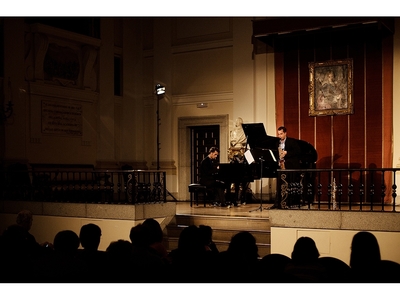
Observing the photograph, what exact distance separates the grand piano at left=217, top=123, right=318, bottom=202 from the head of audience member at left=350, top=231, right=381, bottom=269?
4537 millimetres

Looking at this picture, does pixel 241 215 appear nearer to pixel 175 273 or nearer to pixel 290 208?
pixel 290 208

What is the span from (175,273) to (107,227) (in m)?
4.78

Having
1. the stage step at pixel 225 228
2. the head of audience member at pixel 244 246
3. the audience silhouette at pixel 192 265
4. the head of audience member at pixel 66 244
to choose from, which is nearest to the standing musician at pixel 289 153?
the stage step at pixel 225 228

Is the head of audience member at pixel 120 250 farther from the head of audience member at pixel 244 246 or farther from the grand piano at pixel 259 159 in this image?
the grand piano at pixel 259 159

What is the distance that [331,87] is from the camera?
10688mm

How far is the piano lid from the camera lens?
8.80 meters

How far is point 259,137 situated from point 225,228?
61.5 inches

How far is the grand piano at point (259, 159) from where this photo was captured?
873 centimetres

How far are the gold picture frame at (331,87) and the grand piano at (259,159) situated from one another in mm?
1530

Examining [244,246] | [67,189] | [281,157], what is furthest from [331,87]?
[244,246]

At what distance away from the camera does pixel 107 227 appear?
8.56m

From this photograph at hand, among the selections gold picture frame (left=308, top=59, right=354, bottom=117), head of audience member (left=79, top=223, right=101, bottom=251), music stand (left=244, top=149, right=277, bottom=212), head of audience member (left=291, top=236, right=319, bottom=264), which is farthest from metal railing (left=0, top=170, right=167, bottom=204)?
head of audience member (left=291, top=236, right=319, bottom=264)

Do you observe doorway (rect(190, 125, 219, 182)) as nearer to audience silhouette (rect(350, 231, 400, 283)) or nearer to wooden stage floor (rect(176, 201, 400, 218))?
wooden stage floor (rect(176, 201, 400, 218))

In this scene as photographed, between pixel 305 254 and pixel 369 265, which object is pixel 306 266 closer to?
pixel 305 254
